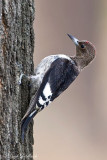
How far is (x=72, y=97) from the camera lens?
9406 mm

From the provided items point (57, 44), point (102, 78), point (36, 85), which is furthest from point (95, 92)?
point (36, 85)

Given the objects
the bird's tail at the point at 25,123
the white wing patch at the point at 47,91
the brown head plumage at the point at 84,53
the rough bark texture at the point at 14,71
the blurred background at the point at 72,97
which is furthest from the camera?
the blurred background at the point at 72,97

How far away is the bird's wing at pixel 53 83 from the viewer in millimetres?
4718

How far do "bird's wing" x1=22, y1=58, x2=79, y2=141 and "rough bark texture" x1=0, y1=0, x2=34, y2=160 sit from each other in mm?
79

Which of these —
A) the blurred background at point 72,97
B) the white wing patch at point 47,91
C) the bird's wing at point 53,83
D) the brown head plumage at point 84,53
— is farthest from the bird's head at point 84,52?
the blurred background at point 72,97

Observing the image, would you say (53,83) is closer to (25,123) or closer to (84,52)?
(25,123)

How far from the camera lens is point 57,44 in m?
9.11

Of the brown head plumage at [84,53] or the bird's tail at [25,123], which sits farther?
the brown head plumage at [84,53]

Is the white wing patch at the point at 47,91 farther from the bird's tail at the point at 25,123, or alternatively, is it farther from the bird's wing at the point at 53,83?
the bird's tail at the point at 25,123

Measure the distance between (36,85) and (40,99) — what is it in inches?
7.3

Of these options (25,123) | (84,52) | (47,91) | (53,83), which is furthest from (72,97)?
(25,123)

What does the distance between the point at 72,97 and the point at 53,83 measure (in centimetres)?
442

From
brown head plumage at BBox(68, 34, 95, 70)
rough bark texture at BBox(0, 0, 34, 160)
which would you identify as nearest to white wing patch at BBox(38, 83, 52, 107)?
rough bark texture at BBox(0, 0, 34, 160)

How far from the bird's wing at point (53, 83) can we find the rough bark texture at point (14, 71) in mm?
79
